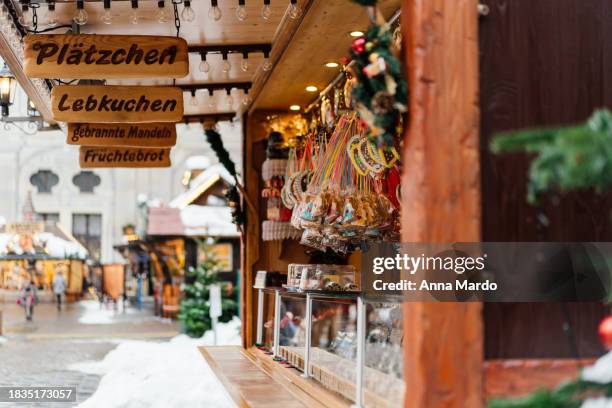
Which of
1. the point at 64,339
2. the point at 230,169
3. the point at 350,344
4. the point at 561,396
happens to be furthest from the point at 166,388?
the point at 64,339

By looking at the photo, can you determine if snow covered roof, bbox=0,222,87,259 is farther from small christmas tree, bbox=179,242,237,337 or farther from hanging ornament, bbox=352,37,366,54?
hanging ornament, bbox=352,37,366,54

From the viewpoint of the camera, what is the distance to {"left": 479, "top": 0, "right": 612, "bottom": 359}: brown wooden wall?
125 inches

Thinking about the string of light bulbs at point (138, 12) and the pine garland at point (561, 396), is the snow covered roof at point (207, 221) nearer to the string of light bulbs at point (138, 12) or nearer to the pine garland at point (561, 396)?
the string of light bulbs at point (138, 12)

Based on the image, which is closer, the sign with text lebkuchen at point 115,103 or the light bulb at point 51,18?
the light bulb at point 51,18

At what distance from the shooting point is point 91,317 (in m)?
25.5

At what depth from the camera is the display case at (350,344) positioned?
377cm

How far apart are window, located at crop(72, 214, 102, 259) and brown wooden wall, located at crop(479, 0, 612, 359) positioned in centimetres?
3725

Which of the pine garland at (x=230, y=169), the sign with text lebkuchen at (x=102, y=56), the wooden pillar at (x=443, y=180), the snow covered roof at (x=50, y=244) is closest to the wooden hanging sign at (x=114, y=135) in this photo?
the pine garland at (x=230, y=169)

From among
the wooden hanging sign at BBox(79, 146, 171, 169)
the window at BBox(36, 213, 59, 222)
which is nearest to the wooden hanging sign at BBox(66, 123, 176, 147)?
the wooden hanging sign at BBox(79, 146, 171, 169)

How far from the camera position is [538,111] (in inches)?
129

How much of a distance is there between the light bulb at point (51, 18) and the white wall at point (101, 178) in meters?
30.7

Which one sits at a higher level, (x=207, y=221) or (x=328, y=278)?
(x=207, y=221)

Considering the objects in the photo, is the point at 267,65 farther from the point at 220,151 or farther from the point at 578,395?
the point at 578,395

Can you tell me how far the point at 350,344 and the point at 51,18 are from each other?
403 centimetres
